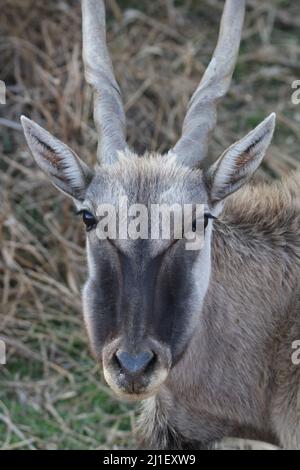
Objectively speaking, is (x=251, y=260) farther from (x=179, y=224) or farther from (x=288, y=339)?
(x=179, y=224)

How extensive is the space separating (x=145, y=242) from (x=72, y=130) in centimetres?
396

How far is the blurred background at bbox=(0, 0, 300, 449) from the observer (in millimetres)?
7398

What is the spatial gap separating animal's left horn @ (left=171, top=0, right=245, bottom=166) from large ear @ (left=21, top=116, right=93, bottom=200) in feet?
1.64

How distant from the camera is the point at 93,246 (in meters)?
5.05

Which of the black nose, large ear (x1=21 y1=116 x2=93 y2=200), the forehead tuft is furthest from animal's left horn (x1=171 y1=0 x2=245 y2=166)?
the black nose

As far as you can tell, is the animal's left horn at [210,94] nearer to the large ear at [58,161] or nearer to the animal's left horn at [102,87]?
the animal's left horn at [102,87]

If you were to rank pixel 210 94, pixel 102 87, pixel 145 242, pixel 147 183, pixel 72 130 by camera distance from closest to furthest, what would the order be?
pixel 145 242, pixel 147 183, pixel 210 94, pixel 102 87, pixel 72 130

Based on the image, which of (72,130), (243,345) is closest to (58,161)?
(243,345)

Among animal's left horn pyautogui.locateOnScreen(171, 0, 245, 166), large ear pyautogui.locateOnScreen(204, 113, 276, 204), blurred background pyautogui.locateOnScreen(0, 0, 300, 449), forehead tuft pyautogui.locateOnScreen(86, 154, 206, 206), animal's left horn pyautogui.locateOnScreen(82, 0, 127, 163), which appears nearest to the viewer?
forehead tuft pyautogui.locateOnScreen(86, 154, 206, 206)

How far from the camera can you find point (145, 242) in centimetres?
483

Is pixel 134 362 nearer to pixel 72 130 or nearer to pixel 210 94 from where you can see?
pixel 210 94

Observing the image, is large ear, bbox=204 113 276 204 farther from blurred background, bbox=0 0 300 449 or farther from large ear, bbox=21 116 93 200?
blurred background, bbox=0 0 300 449

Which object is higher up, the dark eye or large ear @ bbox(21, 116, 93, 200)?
large ear @ bbox(21, 116, 93, 200)

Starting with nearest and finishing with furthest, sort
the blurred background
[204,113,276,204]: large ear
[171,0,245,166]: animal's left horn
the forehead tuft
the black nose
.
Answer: the black nose, the forehead tuft, [204,113,276,204]: large ear, [171,0,245,166]: animal's left horn, the blurred background
